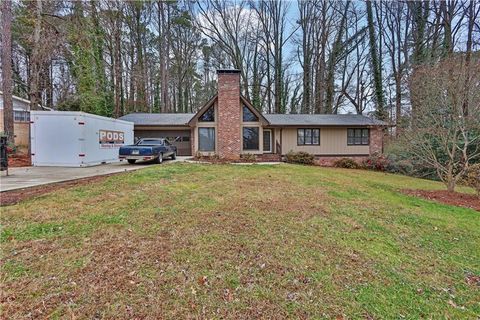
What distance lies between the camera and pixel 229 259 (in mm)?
3268

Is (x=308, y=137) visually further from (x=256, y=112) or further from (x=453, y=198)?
(x=453, y=198)

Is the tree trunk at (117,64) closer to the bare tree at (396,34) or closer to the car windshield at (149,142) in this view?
the car windshield at (149,142)

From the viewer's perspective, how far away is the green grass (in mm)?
2465

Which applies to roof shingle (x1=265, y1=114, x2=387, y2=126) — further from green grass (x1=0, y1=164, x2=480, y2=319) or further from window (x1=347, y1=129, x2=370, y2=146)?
green grass (x1=0, y1=164, x2=480, y2=319)

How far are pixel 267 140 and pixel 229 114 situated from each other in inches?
178

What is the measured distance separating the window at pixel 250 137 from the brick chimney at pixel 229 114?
135 centimetres

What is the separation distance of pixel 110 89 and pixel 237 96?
45.3ft

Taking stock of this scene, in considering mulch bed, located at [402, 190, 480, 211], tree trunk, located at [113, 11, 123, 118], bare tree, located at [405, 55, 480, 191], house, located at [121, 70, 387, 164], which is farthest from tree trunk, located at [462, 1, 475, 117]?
tree trunk, located at [113, 11, 123, 118]

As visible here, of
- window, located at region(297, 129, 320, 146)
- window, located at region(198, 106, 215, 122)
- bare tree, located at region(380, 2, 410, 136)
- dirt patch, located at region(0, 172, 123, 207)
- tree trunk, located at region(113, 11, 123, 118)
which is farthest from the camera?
tree trunk, located at region(113, 11, 123, 118)


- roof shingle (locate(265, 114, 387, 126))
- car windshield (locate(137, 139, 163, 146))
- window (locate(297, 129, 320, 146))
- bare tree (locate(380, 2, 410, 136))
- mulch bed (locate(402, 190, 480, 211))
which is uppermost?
bare tree (locate(380, 2, 410, 136))

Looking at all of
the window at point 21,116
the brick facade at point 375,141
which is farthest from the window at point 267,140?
the window at point 21,116

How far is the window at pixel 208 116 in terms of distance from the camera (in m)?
17.1

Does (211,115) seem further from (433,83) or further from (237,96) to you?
(433,83)

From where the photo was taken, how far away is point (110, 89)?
75.8 feet
